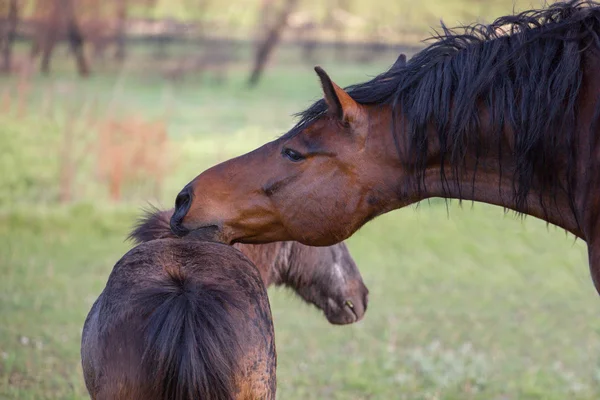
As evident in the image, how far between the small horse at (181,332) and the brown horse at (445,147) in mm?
310

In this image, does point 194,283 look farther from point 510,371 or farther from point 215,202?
point 510,371

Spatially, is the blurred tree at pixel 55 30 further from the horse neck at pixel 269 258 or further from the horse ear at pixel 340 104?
the horse ear at pixel 340 104

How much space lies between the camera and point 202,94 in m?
18.3

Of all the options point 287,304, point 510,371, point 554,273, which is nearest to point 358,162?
point 510,371

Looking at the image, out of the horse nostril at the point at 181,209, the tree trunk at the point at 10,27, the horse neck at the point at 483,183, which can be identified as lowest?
the horse nostril at the point at 181,209

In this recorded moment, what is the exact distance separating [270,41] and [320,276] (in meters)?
15.6

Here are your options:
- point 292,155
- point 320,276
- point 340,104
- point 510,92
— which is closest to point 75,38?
point 320,276

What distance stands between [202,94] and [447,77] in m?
15.5

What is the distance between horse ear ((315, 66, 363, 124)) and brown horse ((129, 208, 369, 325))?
1314 mm

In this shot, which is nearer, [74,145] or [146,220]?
[146,220]

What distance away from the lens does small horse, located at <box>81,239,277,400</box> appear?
2811 mm

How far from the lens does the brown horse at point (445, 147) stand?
3049 mm

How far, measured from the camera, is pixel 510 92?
10.3ft

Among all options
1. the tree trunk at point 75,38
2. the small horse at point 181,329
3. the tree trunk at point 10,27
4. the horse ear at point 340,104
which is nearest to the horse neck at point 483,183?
the horse ear at point 340,104
